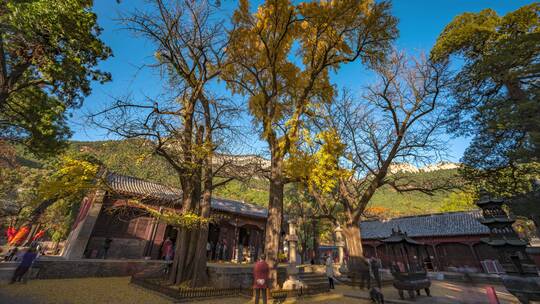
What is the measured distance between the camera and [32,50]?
7.94 meters

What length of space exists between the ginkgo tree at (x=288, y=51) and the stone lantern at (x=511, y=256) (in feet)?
26.6

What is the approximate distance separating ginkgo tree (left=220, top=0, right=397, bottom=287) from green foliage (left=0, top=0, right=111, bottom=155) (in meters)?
5.76

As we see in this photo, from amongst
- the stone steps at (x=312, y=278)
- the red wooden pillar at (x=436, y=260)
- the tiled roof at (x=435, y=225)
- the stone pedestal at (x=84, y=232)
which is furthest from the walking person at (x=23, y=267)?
the red wooden pillar at (x=436, y=260)

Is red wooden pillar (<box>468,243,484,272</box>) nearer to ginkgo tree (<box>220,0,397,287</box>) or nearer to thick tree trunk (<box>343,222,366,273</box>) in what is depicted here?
thick tree trunk (<box>343,222,366,273</box>)

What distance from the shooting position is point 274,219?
9211 mm

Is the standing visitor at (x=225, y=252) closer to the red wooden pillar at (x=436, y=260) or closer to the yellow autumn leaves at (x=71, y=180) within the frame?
the yellow autumn leaves at (x=71, y=180)

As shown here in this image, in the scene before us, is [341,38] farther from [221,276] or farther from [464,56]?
[221,276]

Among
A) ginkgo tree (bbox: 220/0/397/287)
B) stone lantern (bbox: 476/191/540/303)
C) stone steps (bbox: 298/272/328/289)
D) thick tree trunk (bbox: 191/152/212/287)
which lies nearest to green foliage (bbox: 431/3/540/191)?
stone lantern (bbox: 476/191/540/303)

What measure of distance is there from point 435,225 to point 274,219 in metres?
25.1

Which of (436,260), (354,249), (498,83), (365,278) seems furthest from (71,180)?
(436,260)

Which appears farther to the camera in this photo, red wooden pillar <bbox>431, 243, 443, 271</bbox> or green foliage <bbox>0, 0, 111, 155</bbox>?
red wooden pillar <bbox>431, 243, 443, 271</bbox>

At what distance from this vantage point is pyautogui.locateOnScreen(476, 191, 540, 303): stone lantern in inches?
269

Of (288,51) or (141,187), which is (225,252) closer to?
(141,187)

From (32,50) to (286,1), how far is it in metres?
10.0
